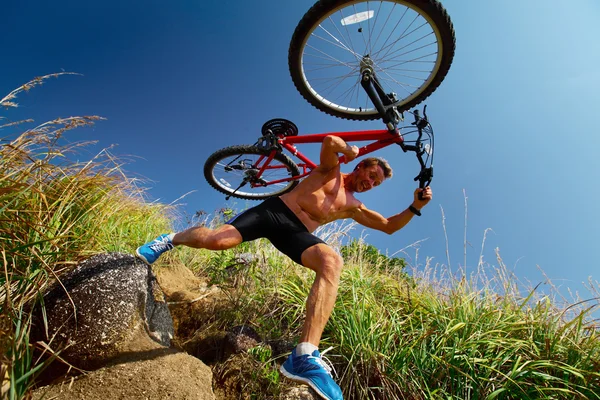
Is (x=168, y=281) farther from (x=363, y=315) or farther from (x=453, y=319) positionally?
(x=453, y=319)

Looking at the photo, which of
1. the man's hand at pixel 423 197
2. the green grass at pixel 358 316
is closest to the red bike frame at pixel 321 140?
the man's hand at pixel 423 197

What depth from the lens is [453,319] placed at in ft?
9.07

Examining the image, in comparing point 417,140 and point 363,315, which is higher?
point 417,140

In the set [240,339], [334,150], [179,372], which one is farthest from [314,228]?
[179,372]

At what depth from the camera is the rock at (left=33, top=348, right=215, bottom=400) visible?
1841mm

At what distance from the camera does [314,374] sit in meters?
1.94

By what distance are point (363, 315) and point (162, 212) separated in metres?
3.90

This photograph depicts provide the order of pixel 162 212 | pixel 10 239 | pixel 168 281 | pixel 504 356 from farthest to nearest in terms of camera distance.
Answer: pixel 162 212, pixel 168 281, pixel 504 356, pixel 10 239

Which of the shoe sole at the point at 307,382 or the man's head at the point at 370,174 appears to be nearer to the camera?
the shoe sole at the point at 307,382

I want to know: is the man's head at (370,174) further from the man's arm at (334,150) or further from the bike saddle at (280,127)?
the bike saddle at (280,127)

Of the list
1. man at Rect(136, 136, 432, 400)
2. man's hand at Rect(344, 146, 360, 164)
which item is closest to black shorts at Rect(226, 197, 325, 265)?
man at Rect(136, 136, 432, 400)

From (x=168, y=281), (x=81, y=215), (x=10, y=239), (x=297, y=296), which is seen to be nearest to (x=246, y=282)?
(x=297, y=296)

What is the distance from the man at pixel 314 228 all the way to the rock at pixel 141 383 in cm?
66

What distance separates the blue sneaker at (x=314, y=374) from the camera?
191 cm
